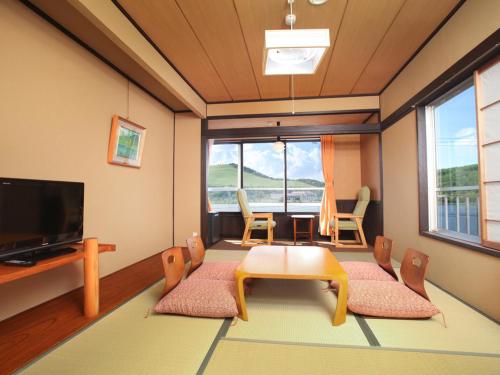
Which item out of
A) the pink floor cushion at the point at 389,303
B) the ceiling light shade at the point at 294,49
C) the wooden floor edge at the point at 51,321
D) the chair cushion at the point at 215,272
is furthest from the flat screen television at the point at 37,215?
the pink floor cushion at the point at 389,303

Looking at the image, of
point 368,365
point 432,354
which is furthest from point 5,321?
point 432,354

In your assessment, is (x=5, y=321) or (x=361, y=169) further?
(x=361, y=169)

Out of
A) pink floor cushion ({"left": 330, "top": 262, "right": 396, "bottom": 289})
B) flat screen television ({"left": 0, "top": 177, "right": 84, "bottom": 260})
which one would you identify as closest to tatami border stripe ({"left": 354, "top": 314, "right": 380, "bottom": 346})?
pink floor cushion ({"left": 330, "top": 262, "right": 396, "bottom": 289})

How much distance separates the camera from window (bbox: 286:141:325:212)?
5285 millimetres

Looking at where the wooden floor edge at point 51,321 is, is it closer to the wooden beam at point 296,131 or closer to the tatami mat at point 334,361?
the tatami mat at point 334,361

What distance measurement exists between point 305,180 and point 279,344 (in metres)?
4.24

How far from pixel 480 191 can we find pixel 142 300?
2916 millimetres

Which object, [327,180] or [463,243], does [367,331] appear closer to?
[463,243]

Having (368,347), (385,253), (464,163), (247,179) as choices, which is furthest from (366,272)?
(247,179)

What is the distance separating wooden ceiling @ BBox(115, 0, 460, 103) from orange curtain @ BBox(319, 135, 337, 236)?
5.52 ft

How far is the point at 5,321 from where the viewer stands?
5.45 feet

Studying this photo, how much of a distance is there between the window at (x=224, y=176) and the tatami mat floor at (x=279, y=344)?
12.0 ft

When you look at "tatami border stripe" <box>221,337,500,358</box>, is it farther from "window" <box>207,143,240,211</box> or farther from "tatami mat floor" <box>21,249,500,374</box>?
"window" <box>207,143,240,211</box>

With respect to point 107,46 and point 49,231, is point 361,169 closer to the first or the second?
point 107,46
